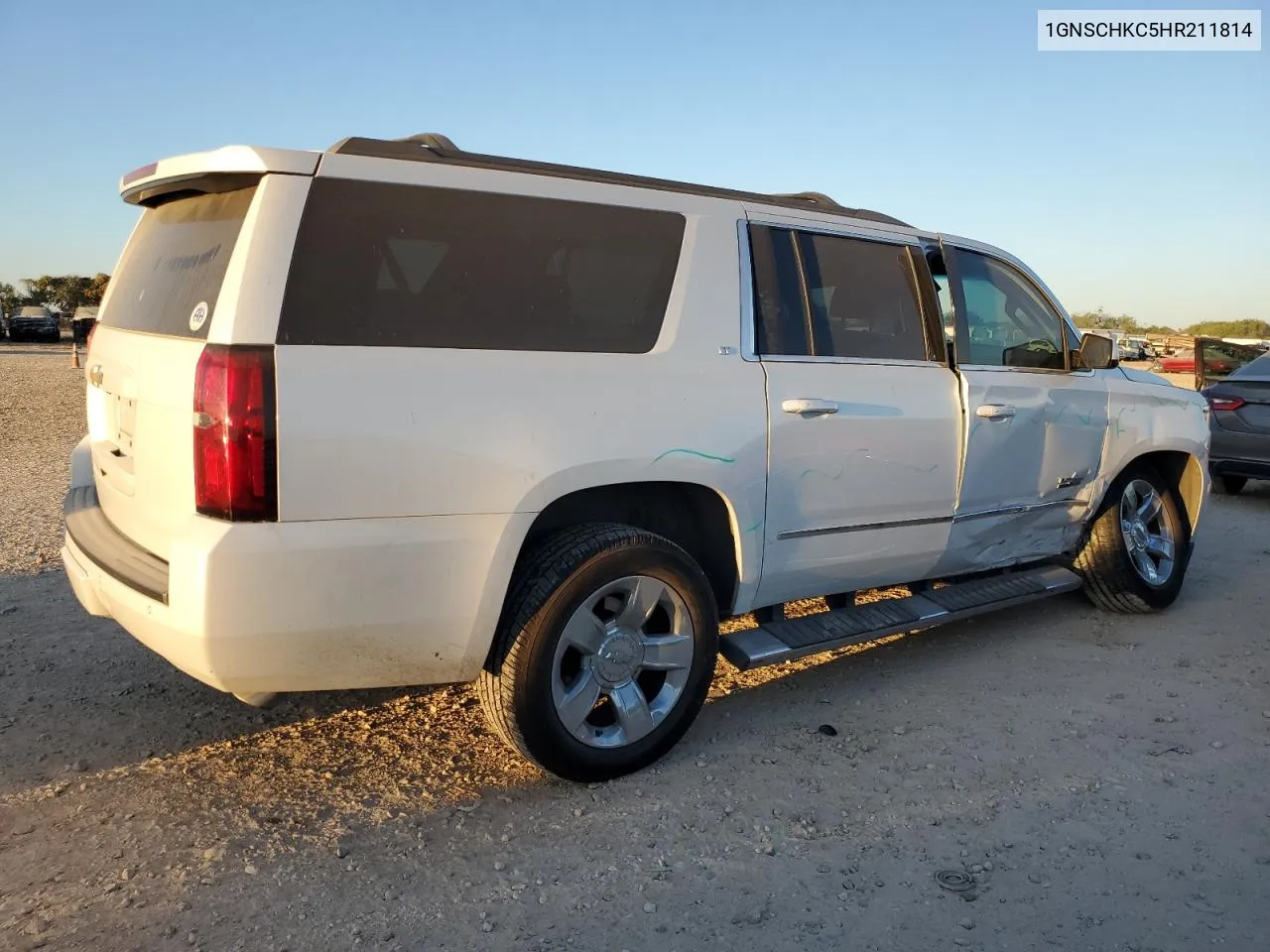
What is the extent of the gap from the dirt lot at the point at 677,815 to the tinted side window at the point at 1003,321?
4.67ft

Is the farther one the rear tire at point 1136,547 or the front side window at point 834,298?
the rear tire at point 1136,547

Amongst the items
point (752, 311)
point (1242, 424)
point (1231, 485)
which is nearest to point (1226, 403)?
point (1242, 424)

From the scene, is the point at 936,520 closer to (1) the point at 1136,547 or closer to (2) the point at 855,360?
(2) the point at 855,360

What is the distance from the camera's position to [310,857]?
2867 mm

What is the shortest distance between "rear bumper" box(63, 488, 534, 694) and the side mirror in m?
3.27

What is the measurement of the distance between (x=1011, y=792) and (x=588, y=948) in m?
1.60

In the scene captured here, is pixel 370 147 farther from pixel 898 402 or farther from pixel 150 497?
pixel 898 402

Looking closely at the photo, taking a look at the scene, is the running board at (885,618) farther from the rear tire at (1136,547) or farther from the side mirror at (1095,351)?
the side mirror at (1095,351)

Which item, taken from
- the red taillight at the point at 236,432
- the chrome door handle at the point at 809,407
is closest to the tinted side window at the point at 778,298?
the chrome door handle at the point at 809,407

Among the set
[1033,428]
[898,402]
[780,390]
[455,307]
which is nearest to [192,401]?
[455,307]

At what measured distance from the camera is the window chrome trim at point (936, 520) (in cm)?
383

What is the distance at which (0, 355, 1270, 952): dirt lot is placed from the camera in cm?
261

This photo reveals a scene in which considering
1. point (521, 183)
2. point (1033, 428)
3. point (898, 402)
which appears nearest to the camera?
point (521, 183)

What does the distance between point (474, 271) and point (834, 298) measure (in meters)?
1.61
